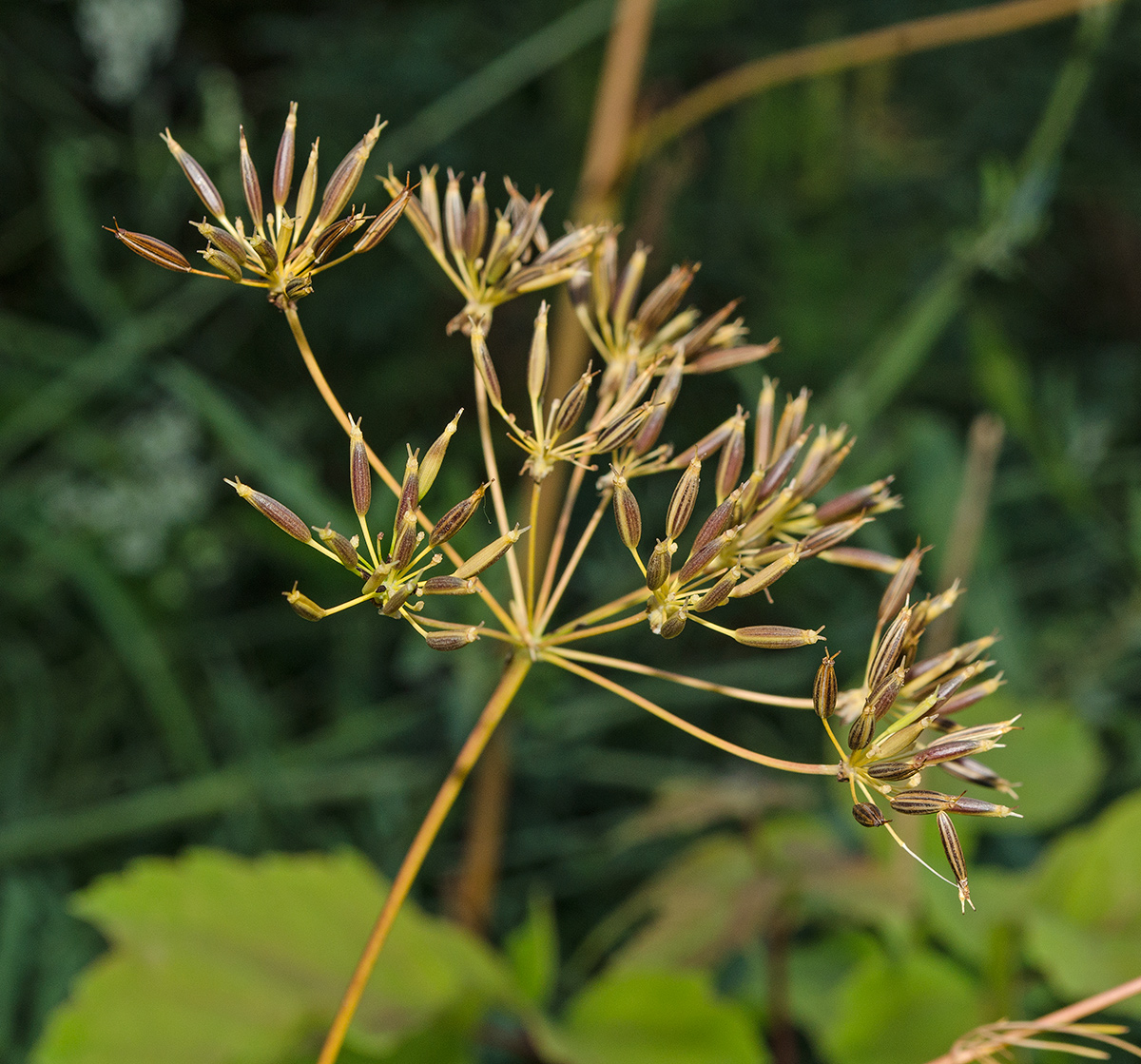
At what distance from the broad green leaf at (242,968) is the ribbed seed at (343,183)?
0.35m

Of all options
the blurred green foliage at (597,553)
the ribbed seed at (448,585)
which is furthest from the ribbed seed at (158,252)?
the blurred green foliage at (597,553)

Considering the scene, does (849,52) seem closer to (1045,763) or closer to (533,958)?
(1045,763)

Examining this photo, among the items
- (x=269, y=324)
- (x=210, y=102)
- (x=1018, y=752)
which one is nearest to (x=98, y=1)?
(x=210, y=102)

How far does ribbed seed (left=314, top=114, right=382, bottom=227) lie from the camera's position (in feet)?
0.84

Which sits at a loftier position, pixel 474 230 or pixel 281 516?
pixel 474 230

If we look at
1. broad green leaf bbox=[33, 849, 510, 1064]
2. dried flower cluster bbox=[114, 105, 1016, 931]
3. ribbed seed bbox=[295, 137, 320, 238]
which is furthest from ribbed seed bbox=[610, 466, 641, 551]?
broad green leaf bbox=[33, 849, 510, 1064]

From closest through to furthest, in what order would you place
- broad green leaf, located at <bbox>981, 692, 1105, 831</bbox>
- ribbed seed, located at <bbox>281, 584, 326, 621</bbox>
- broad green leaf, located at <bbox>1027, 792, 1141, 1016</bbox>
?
ribbed seed, located at <bbox>281, 584, 326, 621</bbox> < broad green leaf, located at <bbox>1027, 792, 1141, 1016</bbox> < broad green leaf, located at <bbox>981, 692, 1105, 831</bbox>

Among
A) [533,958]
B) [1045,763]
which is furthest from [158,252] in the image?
[1045,763]

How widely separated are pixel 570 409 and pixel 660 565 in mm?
47

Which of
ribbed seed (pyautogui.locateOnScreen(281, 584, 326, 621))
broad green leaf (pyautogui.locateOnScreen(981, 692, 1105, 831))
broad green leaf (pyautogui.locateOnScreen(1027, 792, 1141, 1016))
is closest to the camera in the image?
ribbed seed (pyautogui.locateOnScreen(281, 584, 326, 621))

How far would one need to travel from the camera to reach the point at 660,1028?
50 centimetres

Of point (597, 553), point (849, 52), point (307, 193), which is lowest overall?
point (307, 193)

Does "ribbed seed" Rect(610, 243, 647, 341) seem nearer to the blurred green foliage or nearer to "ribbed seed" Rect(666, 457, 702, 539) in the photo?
A: "ribbed seed" Rect(666, 457, 702, 539)

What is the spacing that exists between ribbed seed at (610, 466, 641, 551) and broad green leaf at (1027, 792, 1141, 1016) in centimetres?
31
